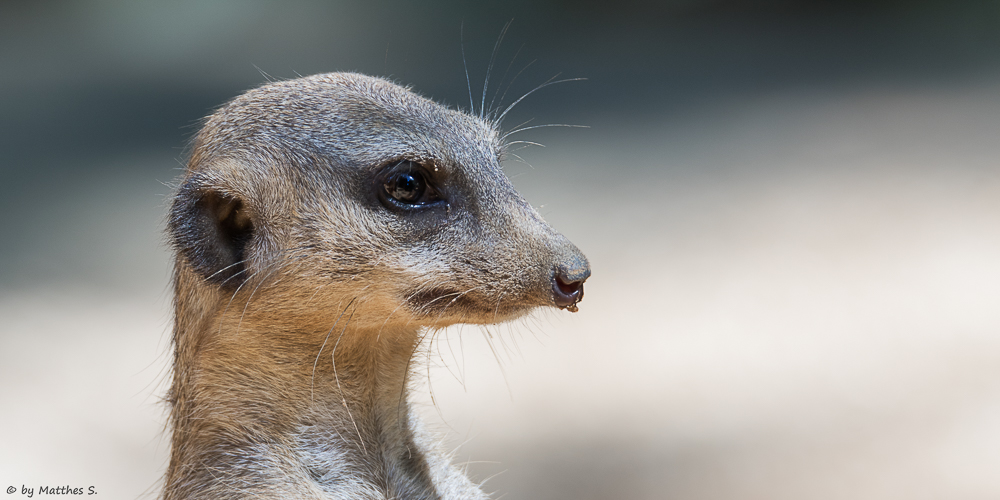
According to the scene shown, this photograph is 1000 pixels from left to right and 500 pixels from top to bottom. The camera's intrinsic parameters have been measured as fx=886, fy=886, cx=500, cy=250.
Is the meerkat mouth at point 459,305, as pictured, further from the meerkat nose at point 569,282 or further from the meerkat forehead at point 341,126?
the meerkat forehead at point 341,126

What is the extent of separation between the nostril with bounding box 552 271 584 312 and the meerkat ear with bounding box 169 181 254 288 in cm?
72

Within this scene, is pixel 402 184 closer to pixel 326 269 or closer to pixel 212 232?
pixel 326 269

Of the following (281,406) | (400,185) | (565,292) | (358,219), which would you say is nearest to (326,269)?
(358,219)

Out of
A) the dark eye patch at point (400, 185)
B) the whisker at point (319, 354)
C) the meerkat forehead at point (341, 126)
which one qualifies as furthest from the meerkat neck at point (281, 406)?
the meerkat forehead at point (341, 126)

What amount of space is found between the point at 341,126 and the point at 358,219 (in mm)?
232

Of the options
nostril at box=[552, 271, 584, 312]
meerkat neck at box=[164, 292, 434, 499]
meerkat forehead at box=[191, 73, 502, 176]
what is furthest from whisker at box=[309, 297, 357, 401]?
nostril at box=[552, 271, 584, 312]

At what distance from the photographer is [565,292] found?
72.3 inches

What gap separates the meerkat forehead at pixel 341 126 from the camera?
2008 millimetres

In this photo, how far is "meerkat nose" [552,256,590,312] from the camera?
1814 millimetres

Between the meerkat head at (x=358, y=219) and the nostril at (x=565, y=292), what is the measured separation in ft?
0.15

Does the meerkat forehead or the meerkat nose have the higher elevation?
the meerkat forehead

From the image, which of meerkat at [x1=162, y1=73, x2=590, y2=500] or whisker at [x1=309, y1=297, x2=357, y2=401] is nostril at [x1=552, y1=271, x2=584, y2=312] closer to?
meerkat at [x1=162, y1=73, x2=590, y2=500]

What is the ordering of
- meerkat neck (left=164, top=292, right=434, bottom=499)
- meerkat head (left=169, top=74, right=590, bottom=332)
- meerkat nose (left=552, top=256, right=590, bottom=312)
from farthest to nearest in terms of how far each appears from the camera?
meerkat neck (left=164, top=292, right=434, bottom=499)
meerkat head (left=169, top=74, right=590, bottom=332)
meerkat nose (left=552, top=256, right=590, bottom=312)

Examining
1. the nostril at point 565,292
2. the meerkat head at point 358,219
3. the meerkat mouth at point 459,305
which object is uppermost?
the meerkat head at point 358,219
